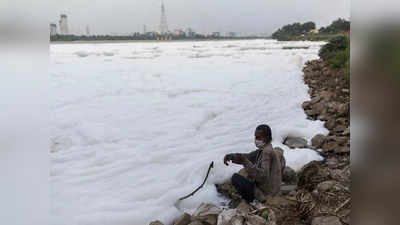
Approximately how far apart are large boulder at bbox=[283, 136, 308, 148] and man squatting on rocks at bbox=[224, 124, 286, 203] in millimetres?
778

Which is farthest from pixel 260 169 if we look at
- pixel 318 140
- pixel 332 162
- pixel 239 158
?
Answer: pixel 318 140

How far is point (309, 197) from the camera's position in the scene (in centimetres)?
158

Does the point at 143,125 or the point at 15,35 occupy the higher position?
the point at 15,35

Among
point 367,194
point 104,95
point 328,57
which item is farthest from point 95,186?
point 328,57

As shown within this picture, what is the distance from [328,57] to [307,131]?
396 centimetres

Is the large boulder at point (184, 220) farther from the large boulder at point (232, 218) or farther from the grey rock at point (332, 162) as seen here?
the grey rock at point (332, 162)

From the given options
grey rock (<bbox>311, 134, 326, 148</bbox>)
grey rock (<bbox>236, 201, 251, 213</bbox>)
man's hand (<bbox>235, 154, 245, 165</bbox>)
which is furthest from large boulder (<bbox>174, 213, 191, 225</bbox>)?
grey rock (<bbox>311, 134, 326, 148</bbox>)

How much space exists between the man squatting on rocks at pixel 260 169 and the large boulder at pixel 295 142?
0.78m

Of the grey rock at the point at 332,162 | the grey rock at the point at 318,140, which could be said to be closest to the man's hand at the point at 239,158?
the grey rock at the point at 332,162

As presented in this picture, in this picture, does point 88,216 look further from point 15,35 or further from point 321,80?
point 321,80

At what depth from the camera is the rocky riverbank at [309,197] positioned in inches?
49.7

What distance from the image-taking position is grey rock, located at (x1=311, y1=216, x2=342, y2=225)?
3.75ft

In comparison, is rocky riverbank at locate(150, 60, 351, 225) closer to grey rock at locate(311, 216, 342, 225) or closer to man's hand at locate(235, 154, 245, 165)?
grey rock at locate(311, 216, 342, 225)

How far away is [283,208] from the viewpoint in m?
1.47
